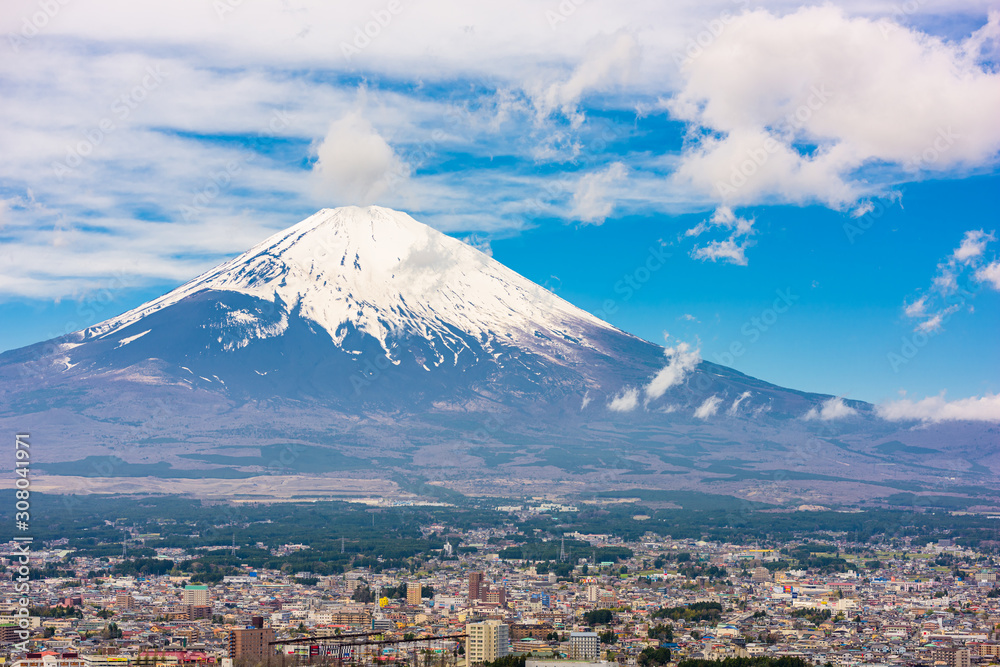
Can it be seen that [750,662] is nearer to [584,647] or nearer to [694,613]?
[584,647]

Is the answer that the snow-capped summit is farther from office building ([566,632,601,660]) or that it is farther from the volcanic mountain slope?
office building ([566,632,601,660])

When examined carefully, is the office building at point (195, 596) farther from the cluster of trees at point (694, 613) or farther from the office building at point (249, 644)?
the cluster of trees at point (694, 613)

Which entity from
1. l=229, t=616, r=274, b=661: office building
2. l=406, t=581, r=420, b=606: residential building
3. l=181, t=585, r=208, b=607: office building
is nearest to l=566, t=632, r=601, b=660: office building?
l=229, t=616, r=274, b=661: office building

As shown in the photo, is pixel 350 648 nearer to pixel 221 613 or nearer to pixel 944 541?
pixel 221 613

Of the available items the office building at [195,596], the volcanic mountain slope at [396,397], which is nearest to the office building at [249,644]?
the office building at [195,596]

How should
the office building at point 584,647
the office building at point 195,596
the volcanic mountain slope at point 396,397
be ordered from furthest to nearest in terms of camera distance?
the volcanic mountain slope at point 396,397, the office building at point 195,596, the office building at point 584,647

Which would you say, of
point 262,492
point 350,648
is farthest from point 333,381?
point 350,648

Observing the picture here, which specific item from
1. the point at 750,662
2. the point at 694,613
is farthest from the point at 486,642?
the point at 694,613
